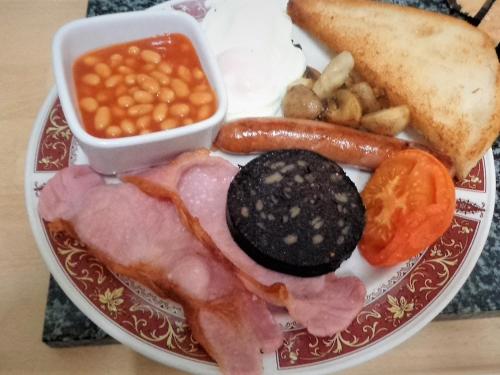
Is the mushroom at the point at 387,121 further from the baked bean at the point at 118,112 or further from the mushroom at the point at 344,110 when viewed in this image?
the baked bean at the point at 118,112

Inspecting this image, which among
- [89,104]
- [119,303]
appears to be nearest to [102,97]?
[89,104]

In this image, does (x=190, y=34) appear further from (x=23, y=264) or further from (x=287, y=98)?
(x=23, y=264)

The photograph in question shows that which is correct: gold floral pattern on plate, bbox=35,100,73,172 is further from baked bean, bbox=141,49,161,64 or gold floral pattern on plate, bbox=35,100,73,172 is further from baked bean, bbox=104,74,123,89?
baked bean, bbox=141,49,161,64

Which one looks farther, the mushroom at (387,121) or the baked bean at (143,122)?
the mushroom at (387,121)

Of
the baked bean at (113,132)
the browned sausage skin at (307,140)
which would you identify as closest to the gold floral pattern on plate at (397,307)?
the browned sausage skin at (307,140)

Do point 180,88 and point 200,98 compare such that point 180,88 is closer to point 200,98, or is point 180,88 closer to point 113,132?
point 200,98

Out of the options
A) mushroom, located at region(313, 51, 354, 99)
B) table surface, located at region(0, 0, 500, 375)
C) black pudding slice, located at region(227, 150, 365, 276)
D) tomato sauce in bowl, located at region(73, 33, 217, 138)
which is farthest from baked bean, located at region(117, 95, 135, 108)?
mushroom, located at region(313, 51, 354, 99)
